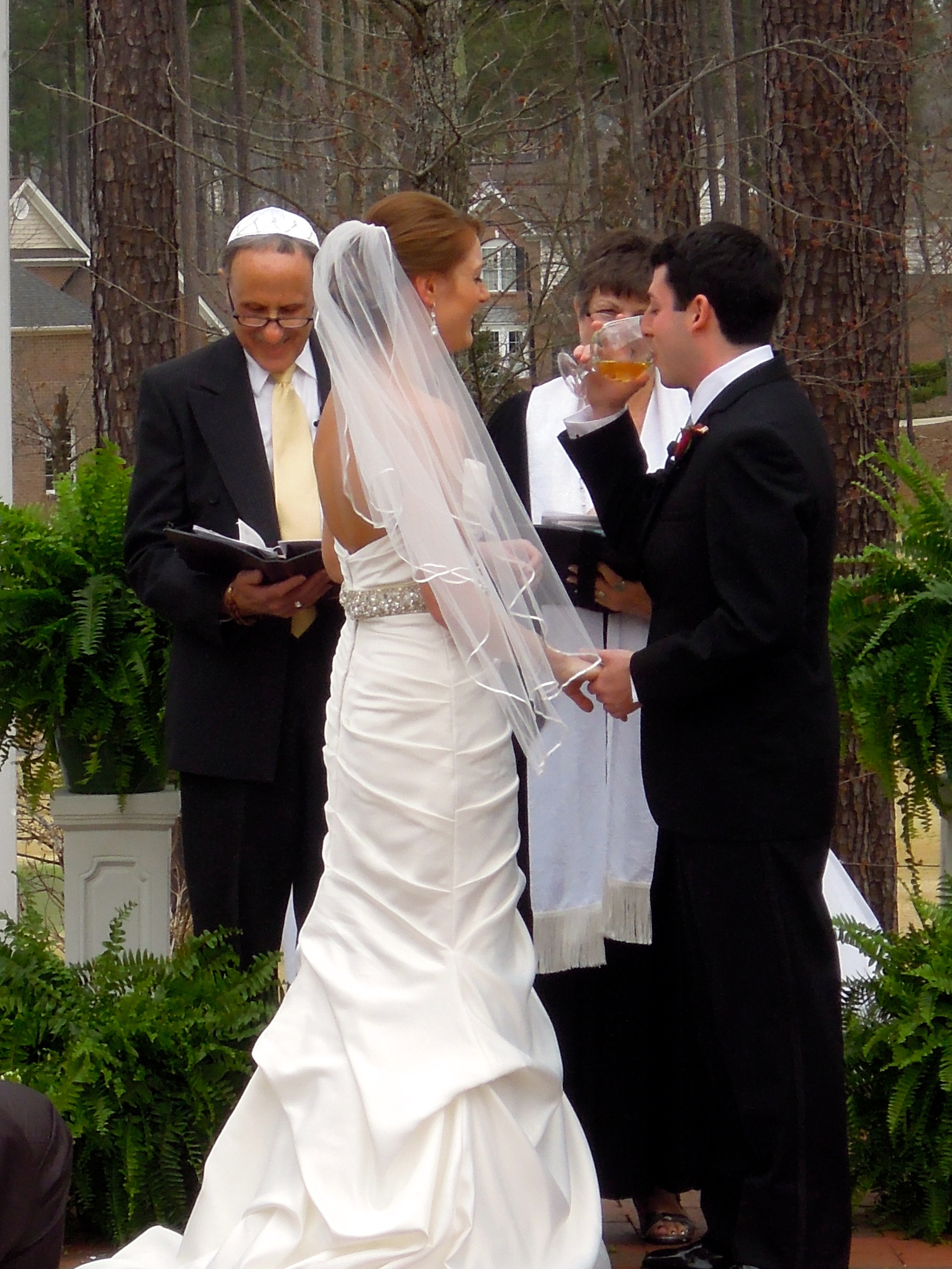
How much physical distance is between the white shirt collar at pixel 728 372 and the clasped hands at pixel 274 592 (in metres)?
0.96

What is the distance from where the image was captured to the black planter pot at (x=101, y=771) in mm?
3941

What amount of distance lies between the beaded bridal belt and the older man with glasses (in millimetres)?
290

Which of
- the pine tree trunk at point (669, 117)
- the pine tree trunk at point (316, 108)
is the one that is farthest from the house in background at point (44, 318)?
the pine tree trunk at point (669, 117)

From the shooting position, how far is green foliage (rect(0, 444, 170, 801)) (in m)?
3.78

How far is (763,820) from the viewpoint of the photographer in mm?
3027

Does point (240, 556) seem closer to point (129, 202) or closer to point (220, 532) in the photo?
point (220, 532)

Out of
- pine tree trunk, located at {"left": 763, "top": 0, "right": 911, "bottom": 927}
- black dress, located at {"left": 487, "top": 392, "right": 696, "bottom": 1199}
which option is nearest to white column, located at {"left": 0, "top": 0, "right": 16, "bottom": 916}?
black dress, located at {"left": 487, "top": 392, "right": 696, "bottom": 1199}

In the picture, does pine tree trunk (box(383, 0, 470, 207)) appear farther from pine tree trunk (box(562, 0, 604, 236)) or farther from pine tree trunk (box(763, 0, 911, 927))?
pine tree trunk (box(562, 0, 604, 236))

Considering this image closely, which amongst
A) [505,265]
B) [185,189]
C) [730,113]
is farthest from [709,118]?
[505,265]

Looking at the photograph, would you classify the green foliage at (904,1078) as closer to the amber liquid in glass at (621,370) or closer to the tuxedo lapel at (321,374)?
the amber liquid in glass at (621,370)

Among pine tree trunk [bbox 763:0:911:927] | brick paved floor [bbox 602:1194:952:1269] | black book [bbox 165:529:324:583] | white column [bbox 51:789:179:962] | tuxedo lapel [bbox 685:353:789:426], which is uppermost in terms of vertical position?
pine tree trunk [bbox 763:0:911:927]

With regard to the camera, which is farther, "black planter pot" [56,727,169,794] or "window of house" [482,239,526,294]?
"window of house" [482,239,526,294]

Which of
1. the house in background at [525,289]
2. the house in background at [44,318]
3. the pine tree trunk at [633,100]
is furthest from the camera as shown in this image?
the house in background at [44,318]

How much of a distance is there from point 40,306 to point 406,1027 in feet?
96.7
